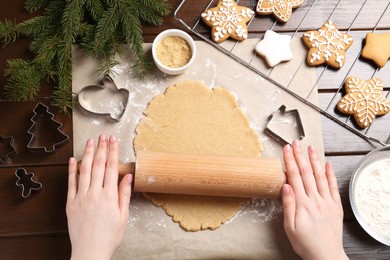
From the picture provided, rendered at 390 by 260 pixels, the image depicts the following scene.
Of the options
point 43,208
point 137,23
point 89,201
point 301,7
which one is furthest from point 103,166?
point 301,7

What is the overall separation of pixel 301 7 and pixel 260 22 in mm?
149

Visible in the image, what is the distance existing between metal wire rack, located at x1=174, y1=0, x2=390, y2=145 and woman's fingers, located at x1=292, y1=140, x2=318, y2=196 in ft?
0.65

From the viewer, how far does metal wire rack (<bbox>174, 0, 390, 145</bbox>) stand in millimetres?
1407

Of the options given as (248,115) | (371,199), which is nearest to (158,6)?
(248,115)

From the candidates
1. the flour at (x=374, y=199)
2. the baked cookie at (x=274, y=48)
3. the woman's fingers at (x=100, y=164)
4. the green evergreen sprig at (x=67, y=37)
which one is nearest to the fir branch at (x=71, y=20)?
the green evergreen sprig at (x=67, y=37)

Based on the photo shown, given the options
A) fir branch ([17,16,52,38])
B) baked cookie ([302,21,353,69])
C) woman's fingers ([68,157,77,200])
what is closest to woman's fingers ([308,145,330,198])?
baked cookie ([302,21,353,69])

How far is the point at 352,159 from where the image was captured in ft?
4.57

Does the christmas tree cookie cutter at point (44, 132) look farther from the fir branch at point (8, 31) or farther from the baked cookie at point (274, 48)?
the baked cookie at point (274, 48)

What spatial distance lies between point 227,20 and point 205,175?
0.51m

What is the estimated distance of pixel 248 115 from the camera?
4.56 ft

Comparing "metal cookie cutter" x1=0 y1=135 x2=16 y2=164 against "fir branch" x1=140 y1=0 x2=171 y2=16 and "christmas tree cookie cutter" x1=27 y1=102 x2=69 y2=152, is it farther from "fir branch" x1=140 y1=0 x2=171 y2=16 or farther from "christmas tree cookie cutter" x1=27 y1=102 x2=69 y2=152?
"fir branch" x1=140 y1=0 x2=171 y2=16

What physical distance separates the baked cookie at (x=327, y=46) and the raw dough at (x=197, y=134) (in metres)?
0.30

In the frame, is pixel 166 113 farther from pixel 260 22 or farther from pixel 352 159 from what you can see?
pixel 352 159

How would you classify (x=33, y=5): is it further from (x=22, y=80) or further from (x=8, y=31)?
(x=22, y=80)
